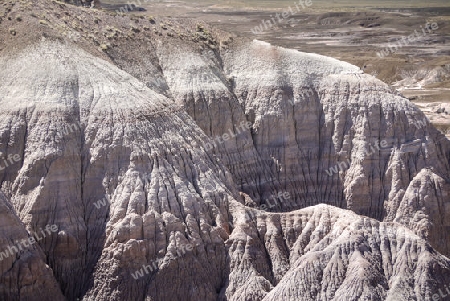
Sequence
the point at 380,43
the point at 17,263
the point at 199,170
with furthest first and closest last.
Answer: the point at 380,43 < the point at 199,170 < the point at 17,263

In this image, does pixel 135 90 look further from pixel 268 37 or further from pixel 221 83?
pixel 268 37

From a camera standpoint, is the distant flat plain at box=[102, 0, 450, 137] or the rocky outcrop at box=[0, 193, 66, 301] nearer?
the rocky outcrop at box=[0, 193, 66, 301]

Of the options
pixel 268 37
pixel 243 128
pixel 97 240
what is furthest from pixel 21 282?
pixel 268 37

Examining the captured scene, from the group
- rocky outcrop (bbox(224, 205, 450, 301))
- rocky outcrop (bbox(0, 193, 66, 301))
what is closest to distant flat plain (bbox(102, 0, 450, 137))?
rocky outcrop (bbox(224, 205, 450, 301))

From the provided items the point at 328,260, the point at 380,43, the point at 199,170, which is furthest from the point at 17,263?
the point at 380,43

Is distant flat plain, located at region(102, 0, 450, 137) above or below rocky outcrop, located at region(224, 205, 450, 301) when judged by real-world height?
above

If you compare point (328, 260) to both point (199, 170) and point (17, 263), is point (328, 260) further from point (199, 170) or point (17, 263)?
point (17, 263)

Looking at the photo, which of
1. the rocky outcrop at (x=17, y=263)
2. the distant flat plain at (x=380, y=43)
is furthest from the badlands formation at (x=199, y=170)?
the distant flat plain at (x=380, y=43)

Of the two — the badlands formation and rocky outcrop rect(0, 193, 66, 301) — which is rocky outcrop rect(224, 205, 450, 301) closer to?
the badlands formation
